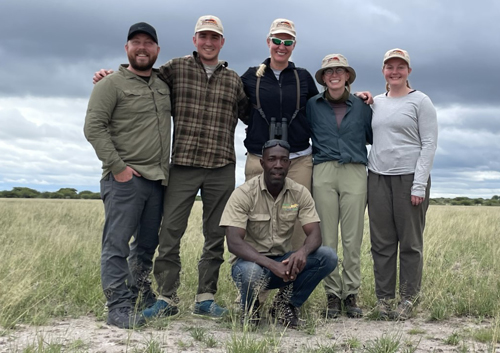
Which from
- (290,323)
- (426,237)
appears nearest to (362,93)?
(290,323)

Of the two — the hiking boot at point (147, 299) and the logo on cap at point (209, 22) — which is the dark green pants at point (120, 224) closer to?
the hiking boot at point (147, 299)

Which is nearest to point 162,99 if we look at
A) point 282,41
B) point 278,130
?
point 278,130

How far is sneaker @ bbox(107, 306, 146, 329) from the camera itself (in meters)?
5.09

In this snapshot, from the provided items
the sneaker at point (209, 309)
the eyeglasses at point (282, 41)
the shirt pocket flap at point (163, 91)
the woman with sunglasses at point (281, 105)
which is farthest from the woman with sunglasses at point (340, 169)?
the shirt pocket flap at point (163, 91)

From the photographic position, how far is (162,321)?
527cm

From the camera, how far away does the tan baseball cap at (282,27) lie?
5.65 metres

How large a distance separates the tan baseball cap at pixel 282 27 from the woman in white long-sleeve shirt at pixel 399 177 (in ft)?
3.71

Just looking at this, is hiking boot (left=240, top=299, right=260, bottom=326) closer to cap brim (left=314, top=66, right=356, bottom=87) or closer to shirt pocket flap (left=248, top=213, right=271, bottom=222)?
shirt pocket flap (left=248, top=213, right=271, bottom=222)

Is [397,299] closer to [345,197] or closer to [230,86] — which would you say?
[345,197]

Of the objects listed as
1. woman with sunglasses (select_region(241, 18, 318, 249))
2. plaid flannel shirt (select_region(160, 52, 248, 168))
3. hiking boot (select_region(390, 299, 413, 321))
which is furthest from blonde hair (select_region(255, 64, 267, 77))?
hiking boot (select_region(390, 299, 413, 321))

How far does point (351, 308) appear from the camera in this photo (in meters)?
5.85

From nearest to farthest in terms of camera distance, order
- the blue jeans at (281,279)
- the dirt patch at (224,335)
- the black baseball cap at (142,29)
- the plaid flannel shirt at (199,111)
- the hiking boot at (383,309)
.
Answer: the dirt patch at (224,335)
the blue jeans at (281,279)
the black baseball cap at (142,29)
the plaid flannel shirt at (199,111)
the hiking boot at (383,309)

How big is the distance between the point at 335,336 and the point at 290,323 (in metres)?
0.50

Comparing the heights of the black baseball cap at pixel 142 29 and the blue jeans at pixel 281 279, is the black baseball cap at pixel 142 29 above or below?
above
